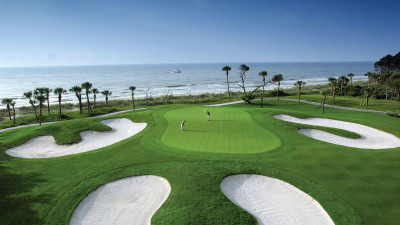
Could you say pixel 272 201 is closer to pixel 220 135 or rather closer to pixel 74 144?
pixel 220 135

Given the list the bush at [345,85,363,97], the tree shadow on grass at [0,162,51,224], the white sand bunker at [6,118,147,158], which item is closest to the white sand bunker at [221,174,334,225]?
the tree shadow on grass at [0,162,51,224]

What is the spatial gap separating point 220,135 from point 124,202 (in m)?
12.1

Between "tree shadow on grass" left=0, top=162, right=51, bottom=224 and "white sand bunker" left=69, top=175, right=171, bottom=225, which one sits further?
"white sand bunker" left=69, top=175, right=171, bottom=225

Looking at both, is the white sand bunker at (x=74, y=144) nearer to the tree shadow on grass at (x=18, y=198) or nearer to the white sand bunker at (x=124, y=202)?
the tree shadow on grass at (x=18, y=198)

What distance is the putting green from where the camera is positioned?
19.1 meters

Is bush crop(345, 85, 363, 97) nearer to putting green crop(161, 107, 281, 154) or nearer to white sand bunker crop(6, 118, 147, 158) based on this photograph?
putting green crop(161, 107, 281, 154)

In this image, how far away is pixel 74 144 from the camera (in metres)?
22.3

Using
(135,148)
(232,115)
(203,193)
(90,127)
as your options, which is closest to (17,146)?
(90,127)

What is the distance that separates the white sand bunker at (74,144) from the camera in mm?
19984

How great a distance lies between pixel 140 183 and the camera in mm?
14164

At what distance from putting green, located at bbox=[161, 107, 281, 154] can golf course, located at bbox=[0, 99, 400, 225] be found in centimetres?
11

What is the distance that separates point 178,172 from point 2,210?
31.6ft

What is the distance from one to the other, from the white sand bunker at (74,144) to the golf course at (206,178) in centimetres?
16

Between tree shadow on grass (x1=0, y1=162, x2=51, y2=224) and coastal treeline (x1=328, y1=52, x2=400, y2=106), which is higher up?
coastal treeline (x1=328, y1=52, x2=400, y2=106)
